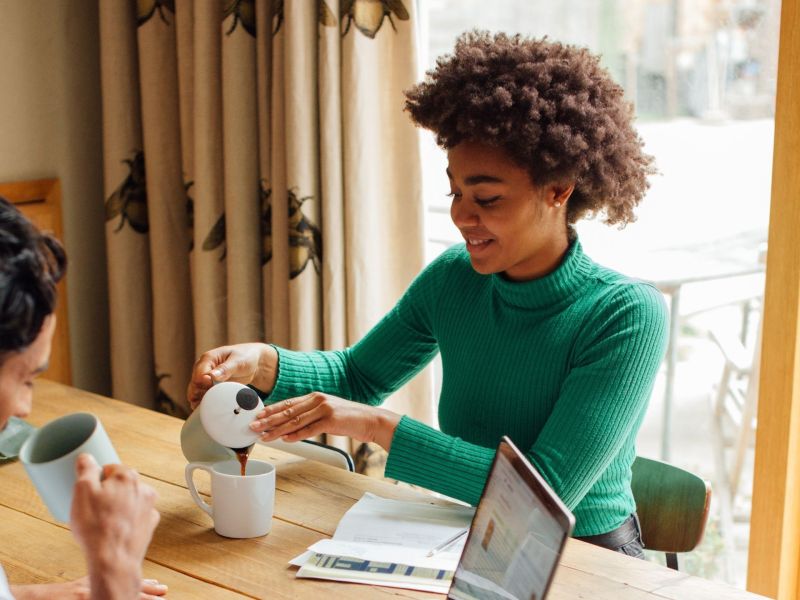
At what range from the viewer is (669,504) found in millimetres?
1722

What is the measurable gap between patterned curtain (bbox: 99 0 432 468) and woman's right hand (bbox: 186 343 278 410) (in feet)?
1.50

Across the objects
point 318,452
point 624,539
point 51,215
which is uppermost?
point 51,215

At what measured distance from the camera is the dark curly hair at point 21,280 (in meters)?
0.96

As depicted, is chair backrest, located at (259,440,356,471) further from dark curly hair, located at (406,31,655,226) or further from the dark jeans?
dark curly hair, located at (406,31,655,226)

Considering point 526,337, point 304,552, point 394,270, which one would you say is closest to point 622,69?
point 394,270

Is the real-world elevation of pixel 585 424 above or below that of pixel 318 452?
above

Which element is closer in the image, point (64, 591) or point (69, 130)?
point (64, 591)

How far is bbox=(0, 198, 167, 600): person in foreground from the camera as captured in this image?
973mm

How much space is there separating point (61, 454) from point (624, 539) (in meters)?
0.92

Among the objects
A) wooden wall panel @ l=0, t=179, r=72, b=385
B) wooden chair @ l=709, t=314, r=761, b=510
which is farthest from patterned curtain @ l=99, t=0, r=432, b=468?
wooden chair @ l=709, t=314, r=761, b=510

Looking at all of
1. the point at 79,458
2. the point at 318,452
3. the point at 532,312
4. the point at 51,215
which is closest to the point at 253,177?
the point at 51,215

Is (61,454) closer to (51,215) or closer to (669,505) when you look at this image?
(669,505)

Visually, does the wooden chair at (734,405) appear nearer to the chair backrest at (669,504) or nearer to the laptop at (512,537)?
the chair backrest at (669,504)

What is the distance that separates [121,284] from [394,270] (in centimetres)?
79
